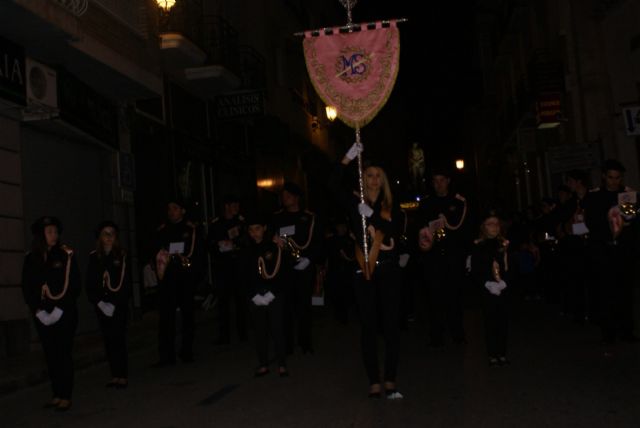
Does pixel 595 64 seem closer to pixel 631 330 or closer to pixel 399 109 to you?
pixel 631 330

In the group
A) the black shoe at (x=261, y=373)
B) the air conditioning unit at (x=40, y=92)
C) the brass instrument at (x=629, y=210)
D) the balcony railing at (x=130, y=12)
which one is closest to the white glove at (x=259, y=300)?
the black shoe at (x=261, y=373)

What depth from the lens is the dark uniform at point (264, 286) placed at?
930 cm

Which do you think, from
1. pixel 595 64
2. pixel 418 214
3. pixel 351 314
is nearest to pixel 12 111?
pixel 418 214

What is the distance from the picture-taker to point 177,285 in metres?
10.7

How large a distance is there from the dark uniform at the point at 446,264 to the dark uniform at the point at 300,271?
1378 mm

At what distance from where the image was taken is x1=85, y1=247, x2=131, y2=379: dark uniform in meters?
8.92

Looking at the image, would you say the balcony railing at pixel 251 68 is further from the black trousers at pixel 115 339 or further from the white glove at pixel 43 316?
the white glove at pixel 43 316

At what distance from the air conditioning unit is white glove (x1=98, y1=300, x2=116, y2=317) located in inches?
181

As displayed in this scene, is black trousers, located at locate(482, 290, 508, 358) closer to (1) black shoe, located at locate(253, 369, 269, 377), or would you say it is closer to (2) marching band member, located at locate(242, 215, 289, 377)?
(2) marching band member, located at locate(242, 215, 289, 377)

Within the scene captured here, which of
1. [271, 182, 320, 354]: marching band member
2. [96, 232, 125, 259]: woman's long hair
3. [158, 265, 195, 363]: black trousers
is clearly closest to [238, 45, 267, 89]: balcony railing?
[271, 182, 320, 354]: marching band member

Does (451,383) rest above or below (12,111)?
below

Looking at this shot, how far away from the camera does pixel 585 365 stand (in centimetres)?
848

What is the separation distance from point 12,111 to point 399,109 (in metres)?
63.5

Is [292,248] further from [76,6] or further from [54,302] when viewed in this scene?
[76,6]
